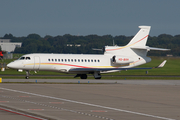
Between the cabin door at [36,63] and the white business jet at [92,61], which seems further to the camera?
the white business jet at [92,61]

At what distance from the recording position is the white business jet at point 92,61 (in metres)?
45.0

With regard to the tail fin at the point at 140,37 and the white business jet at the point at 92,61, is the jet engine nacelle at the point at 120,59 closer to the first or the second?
the white business jet at the point at 92,61

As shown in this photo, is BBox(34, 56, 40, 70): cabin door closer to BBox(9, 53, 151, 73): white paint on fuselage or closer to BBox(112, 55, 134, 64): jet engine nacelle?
BBox(9, 53, 151, 73): white paint on fuselage

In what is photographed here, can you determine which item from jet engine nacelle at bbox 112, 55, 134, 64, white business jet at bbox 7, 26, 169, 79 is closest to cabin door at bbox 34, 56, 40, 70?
white business jet at bbox 7, 26, 169, 79

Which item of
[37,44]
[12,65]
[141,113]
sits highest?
[37,44]

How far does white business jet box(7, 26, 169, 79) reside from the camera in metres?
45.0

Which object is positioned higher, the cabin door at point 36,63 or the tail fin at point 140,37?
the tail fin at point 140,37

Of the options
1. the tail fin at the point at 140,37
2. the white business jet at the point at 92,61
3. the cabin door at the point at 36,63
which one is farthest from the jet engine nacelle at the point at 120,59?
the cabin door at the point at 36,63

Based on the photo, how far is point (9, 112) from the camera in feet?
55.7

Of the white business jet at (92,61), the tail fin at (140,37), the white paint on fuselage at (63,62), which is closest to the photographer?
the white paint on fuselage at (63,62)

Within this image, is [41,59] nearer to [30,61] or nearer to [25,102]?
[30,61]

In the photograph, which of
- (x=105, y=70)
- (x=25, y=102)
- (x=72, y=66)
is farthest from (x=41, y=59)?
(x=25, y=102)

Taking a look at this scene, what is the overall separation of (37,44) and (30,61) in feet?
505

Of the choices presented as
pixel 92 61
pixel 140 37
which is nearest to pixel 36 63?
pixel 92 61
